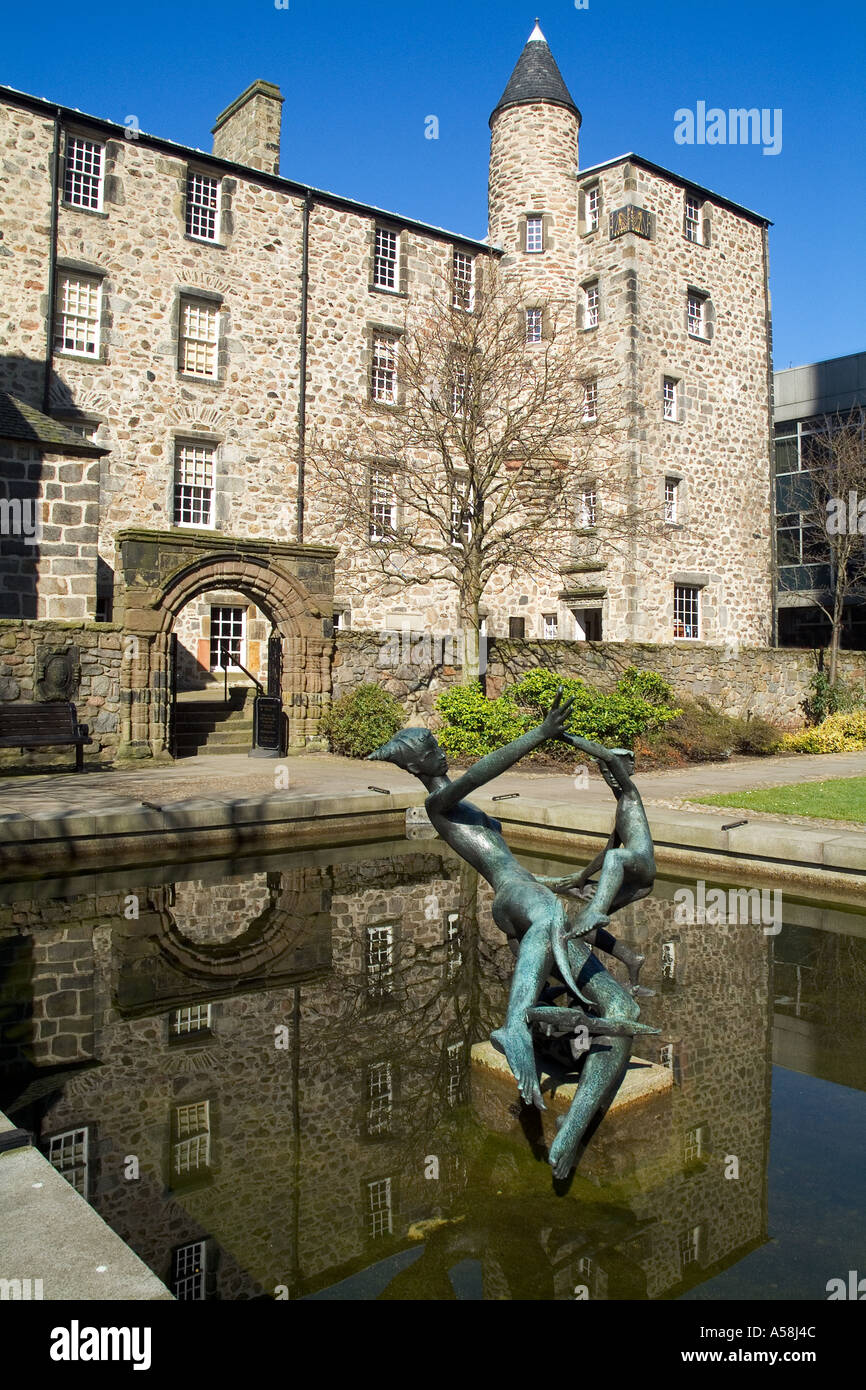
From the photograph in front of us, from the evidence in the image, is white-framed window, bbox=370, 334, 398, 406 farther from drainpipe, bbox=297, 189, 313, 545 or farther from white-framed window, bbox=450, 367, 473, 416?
white-framed window, bbox=450, 367, 473, 416

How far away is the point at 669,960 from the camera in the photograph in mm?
6852

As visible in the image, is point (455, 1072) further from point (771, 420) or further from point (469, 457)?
point (771, 420)

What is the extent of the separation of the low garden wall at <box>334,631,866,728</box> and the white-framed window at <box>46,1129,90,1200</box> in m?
15.7

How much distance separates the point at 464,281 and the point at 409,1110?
26.7m

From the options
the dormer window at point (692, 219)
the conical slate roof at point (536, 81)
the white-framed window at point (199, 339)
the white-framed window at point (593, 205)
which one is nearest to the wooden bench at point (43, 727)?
the white-framed window at point (199, 339)

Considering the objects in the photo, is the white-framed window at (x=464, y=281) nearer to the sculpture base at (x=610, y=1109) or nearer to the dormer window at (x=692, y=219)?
the dormer window at (x=692, y=219)

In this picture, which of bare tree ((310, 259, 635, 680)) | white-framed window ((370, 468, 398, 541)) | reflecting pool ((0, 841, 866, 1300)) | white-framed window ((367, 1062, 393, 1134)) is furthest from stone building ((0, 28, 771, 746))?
white-framed window ((367, 1062, 393, 1134))

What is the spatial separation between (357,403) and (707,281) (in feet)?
40.7

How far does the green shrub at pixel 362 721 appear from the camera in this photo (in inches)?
728

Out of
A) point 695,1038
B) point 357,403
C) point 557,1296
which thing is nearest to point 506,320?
point 357,403

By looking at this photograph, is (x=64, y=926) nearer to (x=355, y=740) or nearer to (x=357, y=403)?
(x=355, y=740)

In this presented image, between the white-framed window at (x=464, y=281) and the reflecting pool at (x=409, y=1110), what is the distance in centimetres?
2243

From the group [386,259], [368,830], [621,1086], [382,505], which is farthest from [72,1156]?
[386,259]

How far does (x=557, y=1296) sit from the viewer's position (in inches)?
128
